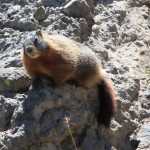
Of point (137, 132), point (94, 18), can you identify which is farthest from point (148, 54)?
point (137, 132)

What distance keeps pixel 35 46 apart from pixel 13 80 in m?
0.55

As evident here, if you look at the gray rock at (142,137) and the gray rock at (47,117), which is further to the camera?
the gray rock at (142,137)

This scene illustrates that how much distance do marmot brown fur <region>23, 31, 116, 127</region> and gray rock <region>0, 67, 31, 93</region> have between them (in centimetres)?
19

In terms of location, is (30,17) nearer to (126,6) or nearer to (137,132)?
(126,6)

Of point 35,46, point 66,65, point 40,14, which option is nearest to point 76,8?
point 40,14

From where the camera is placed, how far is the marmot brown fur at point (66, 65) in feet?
20.1

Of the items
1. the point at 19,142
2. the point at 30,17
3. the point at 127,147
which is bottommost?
the point at 127,147

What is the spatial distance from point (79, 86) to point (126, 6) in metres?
2.70

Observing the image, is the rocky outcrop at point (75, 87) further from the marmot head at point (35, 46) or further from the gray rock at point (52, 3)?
the marmot head at point (35, 46)

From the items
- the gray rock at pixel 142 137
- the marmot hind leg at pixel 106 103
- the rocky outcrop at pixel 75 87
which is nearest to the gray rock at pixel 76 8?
the rocky outcrop at pixel 75 87

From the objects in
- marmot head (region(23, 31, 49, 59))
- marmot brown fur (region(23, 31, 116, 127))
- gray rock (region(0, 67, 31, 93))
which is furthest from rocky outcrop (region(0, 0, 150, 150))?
marmot head (region(23, 31, 49, 59))

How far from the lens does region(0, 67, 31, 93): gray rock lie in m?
6.30

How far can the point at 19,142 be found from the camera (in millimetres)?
5664

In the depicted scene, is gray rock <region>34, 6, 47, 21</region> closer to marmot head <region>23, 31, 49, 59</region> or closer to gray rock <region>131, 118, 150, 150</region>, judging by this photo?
marmot head <region>23, 31, 49, 59</region>
